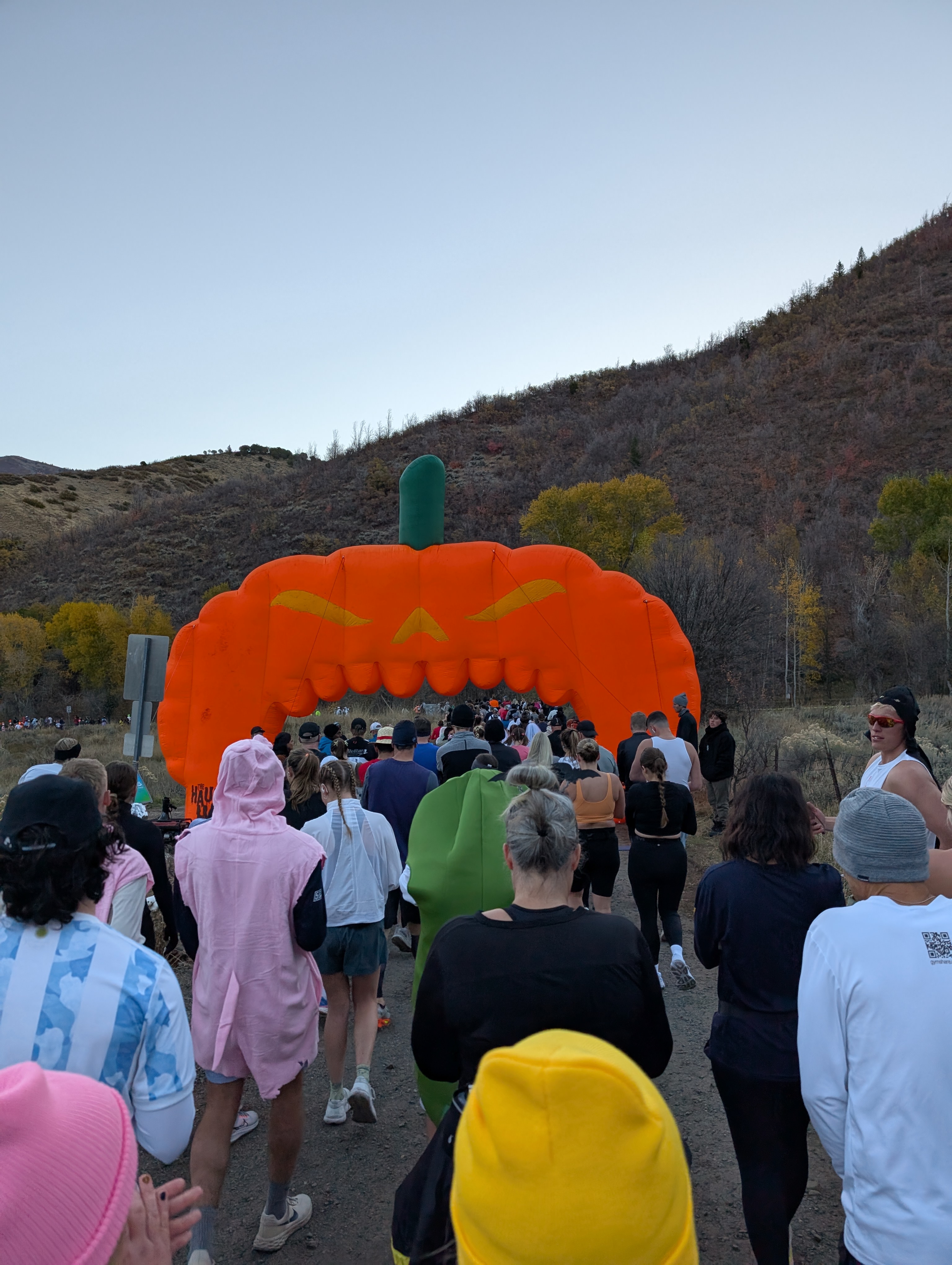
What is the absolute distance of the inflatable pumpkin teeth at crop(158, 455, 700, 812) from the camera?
30.6 feet

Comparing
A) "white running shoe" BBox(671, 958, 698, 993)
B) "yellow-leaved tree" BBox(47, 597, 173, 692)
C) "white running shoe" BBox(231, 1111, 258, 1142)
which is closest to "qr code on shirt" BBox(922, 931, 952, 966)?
"white running shoe" BBox(231, 1111, 258, 1142)

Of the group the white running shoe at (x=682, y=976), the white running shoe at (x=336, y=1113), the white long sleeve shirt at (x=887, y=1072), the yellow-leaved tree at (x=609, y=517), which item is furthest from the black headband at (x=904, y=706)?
the yellow-leaved tree at (x=609, y=517)

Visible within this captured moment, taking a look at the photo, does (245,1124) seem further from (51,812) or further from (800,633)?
(800,633)

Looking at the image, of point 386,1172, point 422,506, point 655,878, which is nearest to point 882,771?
point 655,878

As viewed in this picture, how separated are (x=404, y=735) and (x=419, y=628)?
4.21m

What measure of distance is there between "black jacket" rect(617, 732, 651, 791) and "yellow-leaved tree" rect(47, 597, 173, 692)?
29.8m

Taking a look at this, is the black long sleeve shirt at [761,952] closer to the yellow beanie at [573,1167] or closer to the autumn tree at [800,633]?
the yellow beanie at [573,1167]

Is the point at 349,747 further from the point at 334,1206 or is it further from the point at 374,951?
the point at 334,1206

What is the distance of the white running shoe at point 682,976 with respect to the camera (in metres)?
5.18

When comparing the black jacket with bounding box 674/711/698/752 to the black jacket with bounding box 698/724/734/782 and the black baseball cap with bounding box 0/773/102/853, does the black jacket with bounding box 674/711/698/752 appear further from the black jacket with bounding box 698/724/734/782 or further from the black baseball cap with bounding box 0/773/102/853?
the black baseball cap with bounding box 0/773/102/853

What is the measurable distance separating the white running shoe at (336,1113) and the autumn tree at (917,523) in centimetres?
3076

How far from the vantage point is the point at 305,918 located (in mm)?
2777

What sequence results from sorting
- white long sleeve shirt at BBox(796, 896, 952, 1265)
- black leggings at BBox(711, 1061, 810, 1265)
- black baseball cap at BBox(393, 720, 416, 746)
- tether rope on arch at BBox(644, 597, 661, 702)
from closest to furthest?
white long sleeve shirt at BBox(796, 896, 952, 1265)
black leggings at BBox(711, 1061, 810, 1265)
black baseball cap at BBox(393, 720, 416, 746)
tether rope on arch at BBox(644, 597, 661, 702)

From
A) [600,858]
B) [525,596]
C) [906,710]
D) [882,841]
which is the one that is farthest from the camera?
[525,596]
